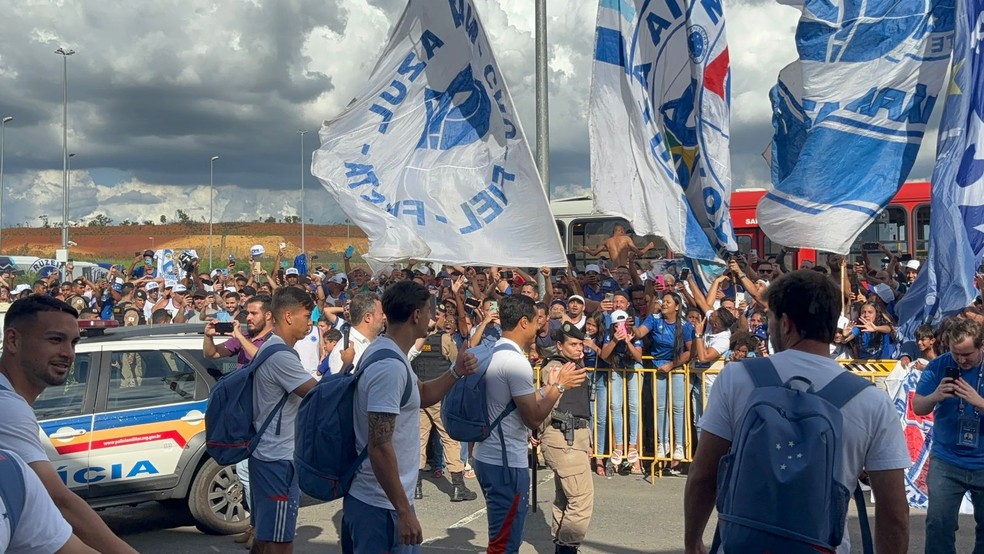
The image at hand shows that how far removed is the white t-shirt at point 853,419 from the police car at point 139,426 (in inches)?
212

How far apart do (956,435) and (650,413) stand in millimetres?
4748

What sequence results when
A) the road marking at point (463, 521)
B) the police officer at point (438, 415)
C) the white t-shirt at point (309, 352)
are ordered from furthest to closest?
the white t-shirt at point (309, 352) < the police officer at point (438, 415) < the road marking at point (463, 521)

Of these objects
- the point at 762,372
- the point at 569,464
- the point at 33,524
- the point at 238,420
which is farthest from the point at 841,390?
the point at 569,464

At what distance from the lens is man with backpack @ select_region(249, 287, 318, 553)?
5008 mm

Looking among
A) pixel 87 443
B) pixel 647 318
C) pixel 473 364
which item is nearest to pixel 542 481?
pixel 647 318

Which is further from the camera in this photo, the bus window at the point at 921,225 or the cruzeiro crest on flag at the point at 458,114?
the bus window at the point at 921,225

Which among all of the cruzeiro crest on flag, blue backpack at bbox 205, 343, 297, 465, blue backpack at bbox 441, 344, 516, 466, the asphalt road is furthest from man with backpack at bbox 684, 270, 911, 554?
the asphalt road

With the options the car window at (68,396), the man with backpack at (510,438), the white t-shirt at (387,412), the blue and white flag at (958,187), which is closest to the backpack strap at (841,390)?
the white t-shirt at (387,412)

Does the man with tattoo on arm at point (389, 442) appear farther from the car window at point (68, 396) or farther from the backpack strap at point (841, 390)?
the car window at point (68, 396)

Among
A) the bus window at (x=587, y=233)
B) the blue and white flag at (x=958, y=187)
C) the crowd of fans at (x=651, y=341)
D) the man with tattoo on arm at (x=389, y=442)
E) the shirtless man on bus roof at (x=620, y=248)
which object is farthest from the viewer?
the bus window at (x=587, y=233)

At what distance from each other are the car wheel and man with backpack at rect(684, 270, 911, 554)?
16.9 feet

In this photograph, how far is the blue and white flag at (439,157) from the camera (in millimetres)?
6336

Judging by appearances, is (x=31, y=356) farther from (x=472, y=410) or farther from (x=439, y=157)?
(x=439, y=157)

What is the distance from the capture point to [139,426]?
23.5ft
